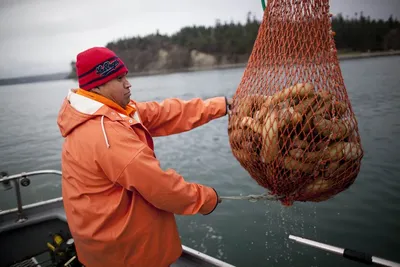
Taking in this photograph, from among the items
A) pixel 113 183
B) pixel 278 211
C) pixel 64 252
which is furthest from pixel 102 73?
pixel 278 211

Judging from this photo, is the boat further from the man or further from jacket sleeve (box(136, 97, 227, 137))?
the man

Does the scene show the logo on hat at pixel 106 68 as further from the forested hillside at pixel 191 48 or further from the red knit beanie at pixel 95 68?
the forested hillside at pixel 191 48

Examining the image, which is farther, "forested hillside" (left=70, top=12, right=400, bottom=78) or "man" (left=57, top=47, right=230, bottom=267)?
"forested hillside" (left=70, top=12, right=400, bottom=78)

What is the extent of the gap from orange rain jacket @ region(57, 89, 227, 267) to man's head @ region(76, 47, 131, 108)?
123 mm

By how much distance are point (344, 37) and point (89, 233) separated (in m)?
60.5

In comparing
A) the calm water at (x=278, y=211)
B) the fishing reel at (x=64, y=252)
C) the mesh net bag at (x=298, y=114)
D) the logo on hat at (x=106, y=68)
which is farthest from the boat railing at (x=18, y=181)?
the calm water at (x=278, y=211)

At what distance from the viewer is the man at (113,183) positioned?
1755mm

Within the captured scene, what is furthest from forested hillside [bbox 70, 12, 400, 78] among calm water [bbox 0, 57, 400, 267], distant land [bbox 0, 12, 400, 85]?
calm water [bbox 0, 57, 400, 267]

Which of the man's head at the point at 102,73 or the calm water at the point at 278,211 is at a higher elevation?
the man's head at the point at 102,73

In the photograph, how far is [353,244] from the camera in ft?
17.8

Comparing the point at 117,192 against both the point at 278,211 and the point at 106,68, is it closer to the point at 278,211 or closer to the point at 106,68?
the point at 106,68

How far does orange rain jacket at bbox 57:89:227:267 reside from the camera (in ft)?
5.74

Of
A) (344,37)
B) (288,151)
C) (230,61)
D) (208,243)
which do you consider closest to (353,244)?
(208,243)

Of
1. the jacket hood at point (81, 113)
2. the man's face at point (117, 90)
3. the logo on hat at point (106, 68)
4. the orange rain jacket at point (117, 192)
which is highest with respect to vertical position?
the logo on hat at point (106, 68)
